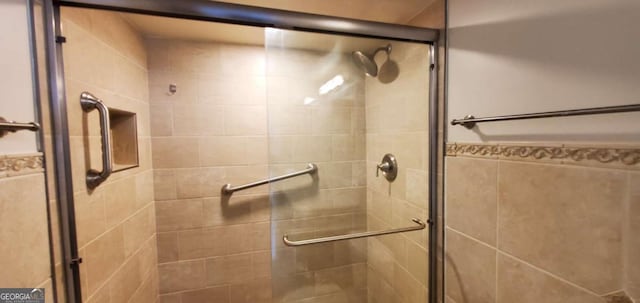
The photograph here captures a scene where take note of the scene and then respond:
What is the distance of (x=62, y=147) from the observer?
803 mm

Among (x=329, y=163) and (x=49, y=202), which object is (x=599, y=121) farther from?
(x=49, y=202)

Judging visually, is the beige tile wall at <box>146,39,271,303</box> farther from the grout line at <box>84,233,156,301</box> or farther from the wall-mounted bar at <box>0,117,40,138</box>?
the wall-mounted bar at <box>0,117,40,138</box>

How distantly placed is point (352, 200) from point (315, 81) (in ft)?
2.65

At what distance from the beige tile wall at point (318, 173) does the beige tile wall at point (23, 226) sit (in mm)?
904

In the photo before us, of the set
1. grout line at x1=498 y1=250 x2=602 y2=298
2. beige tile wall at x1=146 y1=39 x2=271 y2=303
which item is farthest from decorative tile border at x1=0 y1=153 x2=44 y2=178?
grout line at x1=498 y1=250 x2=602 y2=298

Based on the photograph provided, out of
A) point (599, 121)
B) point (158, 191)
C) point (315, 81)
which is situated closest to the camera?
point (599, 121)

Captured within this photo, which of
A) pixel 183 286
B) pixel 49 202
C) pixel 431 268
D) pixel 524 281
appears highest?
pixel 49 202

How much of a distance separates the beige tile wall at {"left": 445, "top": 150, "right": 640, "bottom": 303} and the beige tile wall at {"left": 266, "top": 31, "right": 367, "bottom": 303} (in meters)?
0.64

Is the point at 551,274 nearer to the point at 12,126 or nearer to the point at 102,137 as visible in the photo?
the point at 12,126

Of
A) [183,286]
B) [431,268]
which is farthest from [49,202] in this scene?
[431,268]

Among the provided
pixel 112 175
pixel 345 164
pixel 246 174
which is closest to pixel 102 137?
pixel 112 175

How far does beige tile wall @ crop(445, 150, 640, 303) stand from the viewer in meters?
0.55

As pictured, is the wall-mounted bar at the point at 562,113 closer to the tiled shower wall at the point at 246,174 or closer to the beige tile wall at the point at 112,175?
the tiled shower wall at the point at 246,174

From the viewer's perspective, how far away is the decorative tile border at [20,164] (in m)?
0.62
